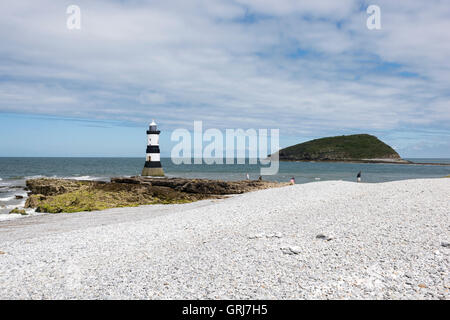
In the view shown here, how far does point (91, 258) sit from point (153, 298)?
3263 mm

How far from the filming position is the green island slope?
16062 cm

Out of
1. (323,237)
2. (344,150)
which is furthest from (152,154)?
(344,150)

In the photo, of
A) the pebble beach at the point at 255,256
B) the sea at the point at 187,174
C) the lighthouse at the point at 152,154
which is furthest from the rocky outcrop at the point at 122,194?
the lighthouse at the point at 152,154

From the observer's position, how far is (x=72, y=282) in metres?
A: 7.53

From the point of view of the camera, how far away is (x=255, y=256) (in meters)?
8.61

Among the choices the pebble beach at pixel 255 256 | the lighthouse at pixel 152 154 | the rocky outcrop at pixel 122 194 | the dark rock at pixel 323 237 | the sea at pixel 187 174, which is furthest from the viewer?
the lighthouse at pixel 152 154

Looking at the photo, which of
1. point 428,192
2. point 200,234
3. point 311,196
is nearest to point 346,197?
point 311,196

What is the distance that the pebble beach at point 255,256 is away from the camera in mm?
6918

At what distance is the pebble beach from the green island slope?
148 meters

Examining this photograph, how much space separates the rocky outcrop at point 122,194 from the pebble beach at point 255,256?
8731 mm

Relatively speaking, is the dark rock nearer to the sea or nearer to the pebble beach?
the pebble beach

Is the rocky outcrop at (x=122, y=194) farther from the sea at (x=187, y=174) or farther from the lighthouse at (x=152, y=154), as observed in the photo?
the lighthouse at (x=152, y=154)

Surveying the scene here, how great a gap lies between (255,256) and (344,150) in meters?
168
